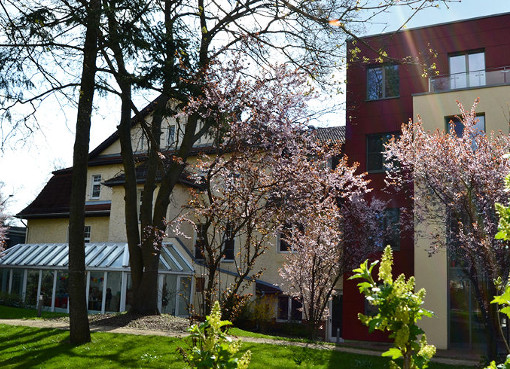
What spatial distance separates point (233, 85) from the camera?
1174cm

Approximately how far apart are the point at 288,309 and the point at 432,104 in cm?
1139

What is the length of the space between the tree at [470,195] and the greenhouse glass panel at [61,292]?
16986 mm

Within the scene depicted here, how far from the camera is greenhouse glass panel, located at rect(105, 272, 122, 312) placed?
23484 mm

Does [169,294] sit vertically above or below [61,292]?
above

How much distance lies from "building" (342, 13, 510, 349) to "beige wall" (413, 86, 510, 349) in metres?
0.03

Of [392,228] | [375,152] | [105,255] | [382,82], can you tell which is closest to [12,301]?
[105,255]

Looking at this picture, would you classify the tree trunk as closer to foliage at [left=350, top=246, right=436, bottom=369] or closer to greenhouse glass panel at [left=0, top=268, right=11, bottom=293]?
foliage at [left=350, top=246, right=436, bottom=369]

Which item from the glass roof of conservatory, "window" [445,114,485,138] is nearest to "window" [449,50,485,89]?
"window" [445,114,485,138]

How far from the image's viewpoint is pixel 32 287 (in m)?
26.2

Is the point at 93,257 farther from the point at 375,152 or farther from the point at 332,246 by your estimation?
the point at 375,152

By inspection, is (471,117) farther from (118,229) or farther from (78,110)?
(118,229)

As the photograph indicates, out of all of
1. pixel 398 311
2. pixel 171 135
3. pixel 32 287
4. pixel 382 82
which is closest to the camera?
pixel 398 311

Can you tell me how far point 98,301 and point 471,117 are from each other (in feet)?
55.8

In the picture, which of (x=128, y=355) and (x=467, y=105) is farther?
Answer: (x=467, y=105)
